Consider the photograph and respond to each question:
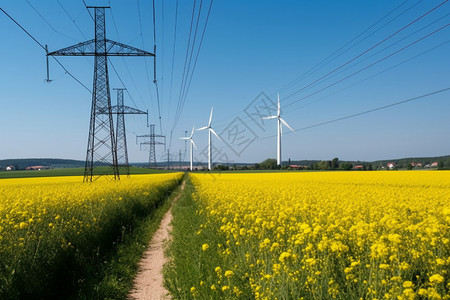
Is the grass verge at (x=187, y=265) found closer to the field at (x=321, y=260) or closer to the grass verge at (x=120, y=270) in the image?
the field at (x=321, y=260)

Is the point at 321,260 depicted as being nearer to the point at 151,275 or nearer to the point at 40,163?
the point at 151,275

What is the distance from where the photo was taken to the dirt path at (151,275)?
7.05m

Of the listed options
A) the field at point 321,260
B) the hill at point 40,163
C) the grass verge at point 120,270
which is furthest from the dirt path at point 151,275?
the hill at point 40,163

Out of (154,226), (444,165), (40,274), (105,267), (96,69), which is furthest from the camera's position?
(444,165)

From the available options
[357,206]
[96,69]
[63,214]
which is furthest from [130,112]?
[357,206]

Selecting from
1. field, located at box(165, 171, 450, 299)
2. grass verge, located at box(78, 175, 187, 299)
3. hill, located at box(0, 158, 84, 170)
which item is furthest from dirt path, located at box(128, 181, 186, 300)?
hill, located at box(0, 158, 84, 170)

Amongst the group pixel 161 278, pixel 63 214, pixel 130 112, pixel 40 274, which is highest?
pixel 130 112

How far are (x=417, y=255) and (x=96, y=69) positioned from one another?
24735 millimetres

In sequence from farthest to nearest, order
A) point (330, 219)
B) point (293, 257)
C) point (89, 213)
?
point (89, 213)
point (330, 219)
point (293, 257)

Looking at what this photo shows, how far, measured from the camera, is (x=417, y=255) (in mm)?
4895

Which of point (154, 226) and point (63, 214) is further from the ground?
point (63, 214)

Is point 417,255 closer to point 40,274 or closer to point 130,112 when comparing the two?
point 40,274

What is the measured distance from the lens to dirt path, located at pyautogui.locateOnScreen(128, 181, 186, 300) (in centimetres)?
705

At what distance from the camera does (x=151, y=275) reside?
8305 mm
